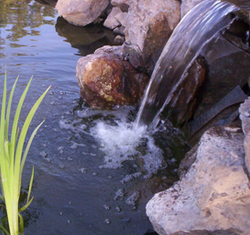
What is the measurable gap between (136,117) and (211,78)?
1368mm

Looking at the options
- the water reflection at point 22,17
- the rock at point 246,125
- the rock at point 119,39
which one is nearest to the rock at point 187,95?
the rock at point 246,125

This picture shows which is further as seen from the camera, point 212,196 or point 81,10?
point 81,10

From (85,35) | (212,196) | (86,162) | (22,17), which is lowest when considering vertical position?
(22,17)

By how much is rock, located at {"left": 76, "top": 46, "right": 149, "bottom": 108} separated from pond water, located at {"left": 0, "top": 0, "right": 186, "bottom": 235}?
0.20m

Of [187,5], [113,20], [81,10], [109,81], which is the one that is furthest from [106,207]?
[113,20]

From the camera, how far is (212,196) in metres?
2.00

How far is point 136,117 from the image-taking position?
465 centimetres

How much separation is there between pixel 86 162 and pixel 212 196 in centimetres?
190

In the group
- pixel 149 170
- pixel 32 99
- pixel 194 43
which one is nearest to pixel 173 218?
pixel 149 170

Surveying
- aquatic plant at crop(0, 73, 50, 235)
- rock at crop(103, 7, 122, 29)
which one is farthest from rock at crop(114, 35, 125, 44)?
aquatic plant at crop(0, 73, 50, 235)

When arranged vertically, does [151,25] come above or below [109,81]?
above

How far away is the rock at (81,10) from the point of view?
957 centimetres

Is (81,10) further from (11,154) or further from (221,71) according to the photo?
(11,154)

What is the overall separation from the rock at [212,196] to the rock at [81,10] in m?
8.41
